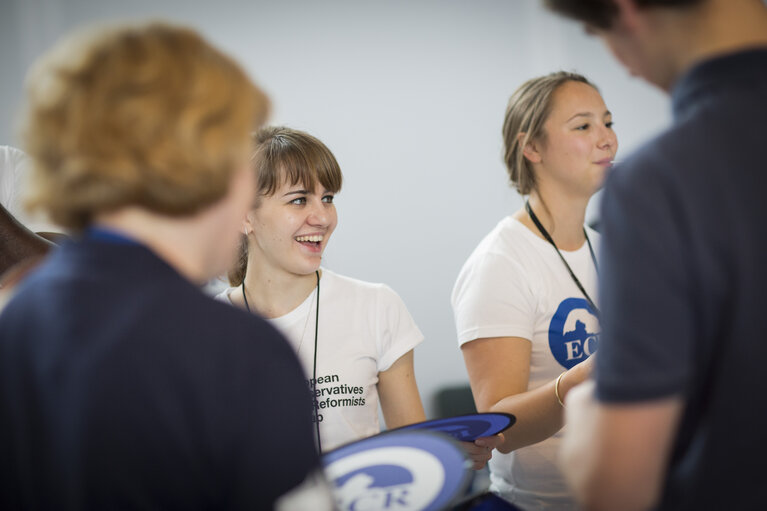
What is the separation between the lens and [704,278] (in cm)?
61

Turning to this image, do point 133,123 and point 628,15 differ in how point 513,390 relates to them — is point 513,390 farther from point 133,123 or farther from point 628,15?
point 133,123

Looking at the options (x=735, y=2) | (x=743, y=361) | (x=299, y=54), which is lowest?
(x=743, y=361)

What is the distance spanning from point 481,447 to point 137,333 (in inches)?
38.7

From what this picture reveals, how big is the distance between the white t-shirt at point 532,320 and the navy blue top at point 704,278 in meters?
0.95

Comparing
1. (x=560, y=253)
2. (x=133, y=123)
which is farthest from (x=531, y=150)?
(x=133, y=123)

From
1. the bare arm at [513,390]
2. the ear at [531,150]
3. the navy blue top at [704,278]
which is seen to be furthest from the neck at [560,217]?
the navy blue top at [704,278]

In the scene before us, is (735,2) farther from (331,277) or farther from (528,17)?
(528,17)

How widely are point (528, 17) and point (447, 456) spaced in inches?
149

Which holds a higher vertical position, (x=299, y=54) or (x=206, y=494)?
(x=299, y=54)

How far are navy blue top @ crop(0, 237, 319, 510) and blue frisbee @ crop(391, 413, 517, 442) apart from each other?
0.40m

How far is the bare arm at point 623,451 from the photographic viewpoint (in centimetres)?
63

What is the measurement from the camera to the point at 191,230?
2.20 ft

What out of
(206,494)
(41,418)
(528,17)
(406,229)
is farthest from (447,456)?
(528,17)

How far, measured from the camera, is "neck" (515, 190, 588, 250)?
1831mm
